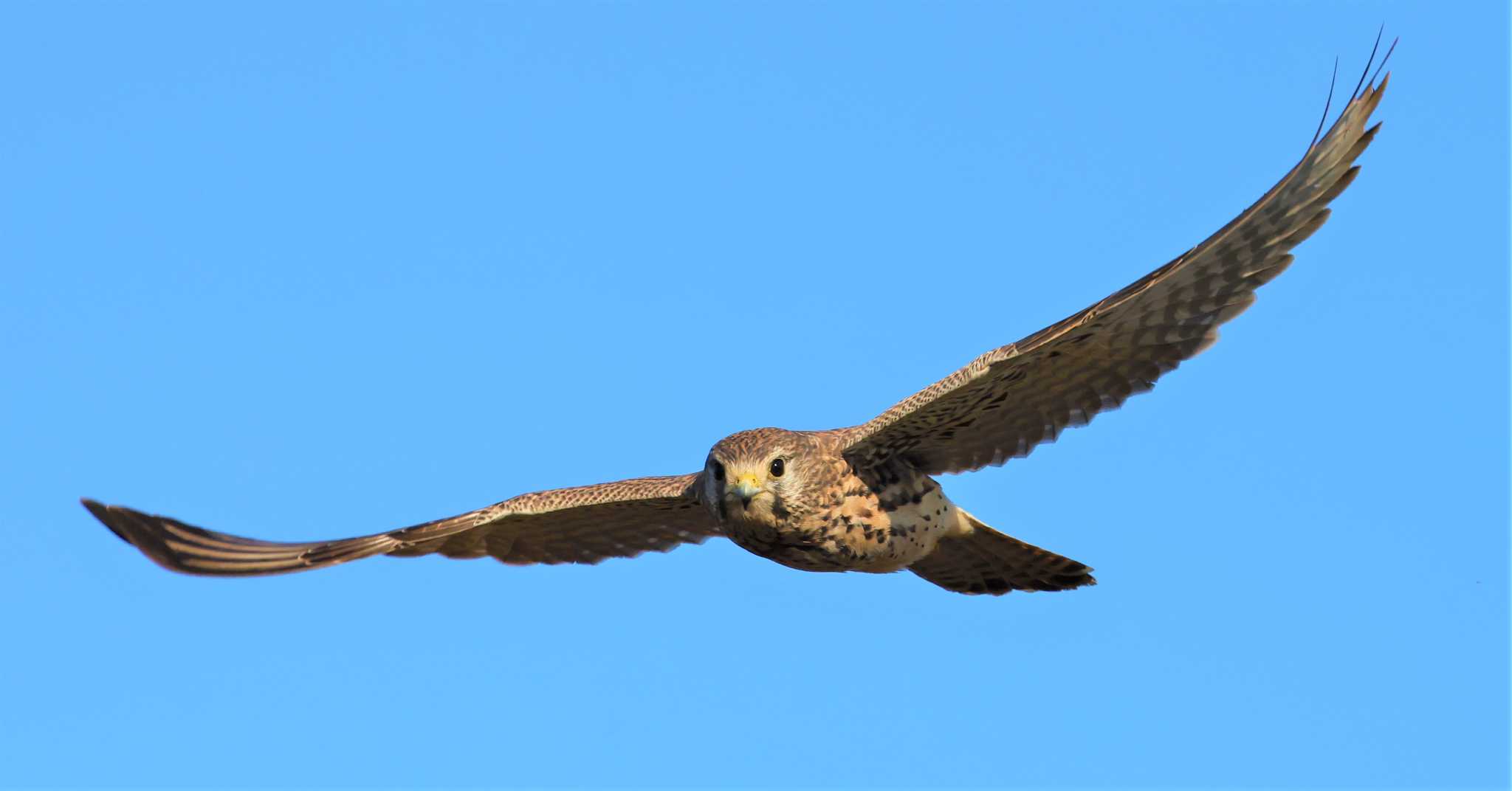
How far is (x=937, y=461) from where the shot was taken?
456 inches

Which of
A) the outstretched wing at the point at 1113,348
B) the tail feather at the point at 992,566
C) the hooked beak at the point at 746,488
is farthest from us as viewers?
the tail feather at the point at 992,566

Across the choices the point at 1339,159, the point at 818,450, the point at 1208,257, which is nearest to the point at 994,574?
the point at 818,450

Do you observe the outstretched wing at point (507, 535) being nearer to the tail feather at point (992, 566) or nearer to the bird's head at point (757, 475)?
the bird's head at point (757, 475)

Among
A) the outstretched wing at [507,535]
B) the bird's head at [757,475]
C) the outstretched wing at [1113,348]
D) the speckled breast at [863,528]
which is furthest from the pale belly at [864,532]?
the outstretched wing at [507,535]

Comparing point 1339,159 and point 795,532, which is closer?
point 1339,159

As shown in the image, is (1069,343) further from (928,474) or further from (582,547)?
(582,547)

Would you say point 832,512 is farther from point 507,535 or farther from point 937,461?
point 507,535

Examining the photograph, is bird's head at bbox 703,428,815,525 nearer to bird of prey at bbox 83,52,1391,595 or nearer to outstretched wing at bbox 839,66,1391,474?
bird of prey at bbox 83,52,1391,595

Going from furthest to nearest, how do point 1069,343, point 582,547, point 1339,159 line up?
1. point 582,547
2. point 1069,343
3. point 1339,159

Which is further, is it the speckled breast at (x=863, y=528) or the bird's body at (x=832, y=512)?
the speckled breast at (x=863, y=528)

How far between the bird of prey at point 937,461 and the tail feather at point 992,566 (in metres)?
0.01

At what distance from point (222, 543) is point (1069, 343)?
16.5ft

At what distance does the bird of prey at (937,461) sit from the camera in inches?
400

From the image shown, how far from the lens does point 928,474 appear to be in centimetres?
1166
